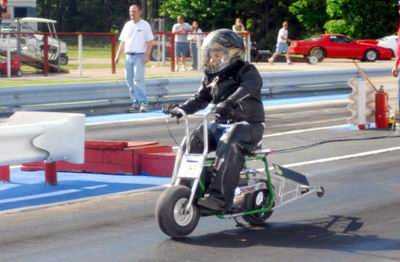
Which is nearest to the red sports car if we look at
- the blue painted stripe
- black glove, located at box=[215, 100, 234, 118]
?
the blue painted stripe

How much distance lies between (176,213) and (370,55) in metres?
39.6

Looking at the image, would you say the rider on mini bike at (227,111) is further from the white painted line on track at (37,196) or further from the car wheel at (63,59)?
the car wheel at (63,59)

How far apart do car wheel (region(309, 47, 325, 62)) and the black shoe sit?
124ft

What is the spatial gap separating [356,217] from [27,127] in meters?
3.52

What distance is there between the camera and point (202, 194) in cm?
829

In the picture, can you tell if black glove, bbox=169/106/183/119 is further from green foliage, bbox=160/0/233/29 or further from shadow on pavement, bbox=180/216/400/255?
green foliage, bbox=160/0/233/29

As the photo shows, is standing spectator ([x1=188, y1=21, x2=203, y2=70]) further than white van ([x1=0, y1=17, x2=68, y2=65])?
Yes

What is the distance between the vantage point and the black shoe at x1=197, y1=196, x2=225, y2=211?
8266mm

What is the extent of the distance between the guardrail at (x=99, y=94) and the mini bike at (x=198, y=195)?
11636 mm

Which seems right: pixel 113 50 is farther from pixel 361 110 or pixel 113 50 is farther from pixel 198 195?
pixel 198 195

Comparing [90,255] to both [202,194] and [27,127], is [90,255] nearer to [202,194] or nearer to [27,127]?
[202,194]

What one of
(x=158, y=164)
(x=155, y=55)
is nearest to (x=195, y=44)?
(x=155, y=55)

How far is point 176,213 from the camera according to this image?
816 centimetres

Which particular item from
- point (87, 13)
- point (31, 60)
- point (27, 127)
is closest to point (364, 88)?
point (27, 127)
